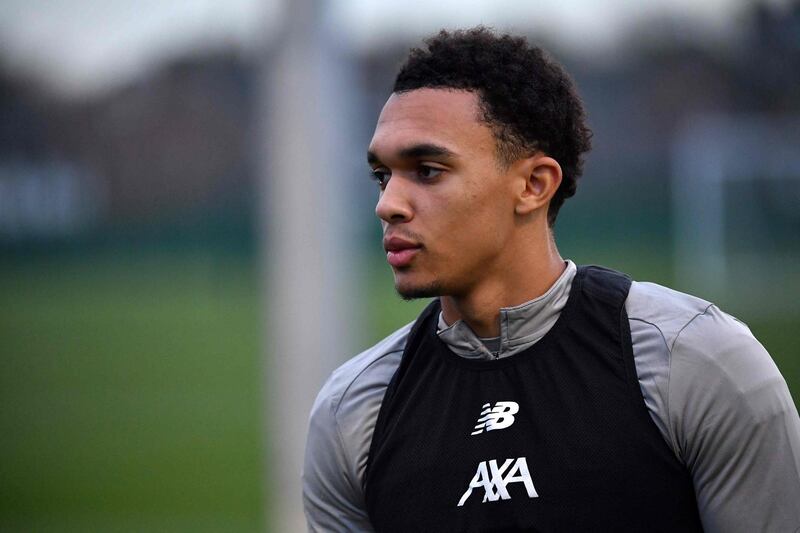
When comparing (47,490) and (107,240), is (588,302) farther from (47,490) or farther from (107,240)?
(107,240)

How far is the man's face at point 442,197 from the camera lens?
254cm

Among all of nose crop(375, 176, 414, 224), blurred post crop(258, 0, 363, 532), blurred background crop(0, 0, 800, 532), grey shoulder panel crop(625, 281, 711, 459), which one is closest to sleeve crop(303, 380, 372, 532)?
nose crop(375, 176, 414, 224)

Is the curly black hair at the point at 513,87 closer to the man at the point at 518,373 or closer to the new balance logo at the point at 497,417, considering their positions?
the man at the point at 518,373

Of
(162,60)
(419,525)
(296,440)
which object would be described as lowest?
(296,440)

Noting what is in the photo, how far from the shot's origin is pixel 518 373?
2.48m

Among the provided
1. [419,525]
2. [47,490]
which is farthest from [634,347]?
[47,490]

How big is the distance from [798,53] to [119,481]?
1045 cm

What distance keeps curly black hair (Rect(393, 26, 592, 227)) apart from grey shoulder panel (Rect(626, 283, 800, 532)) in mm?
561

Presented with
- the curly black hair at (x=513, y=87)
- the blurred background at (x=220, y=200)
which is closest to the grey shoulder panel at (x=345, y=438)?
the curly black hair at (x=513, y=87)

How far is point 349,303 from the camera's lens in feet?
22.0

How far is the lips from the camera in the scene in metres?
2.57

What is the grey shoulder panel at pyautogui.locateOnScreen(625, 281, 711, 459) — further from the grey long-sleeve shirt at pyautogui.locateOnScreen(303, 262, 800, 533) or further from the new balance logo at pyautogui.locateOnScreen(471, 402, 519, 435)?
the new balance logo at pyautogui.locateOnScreen(471, 402, 519, 435)

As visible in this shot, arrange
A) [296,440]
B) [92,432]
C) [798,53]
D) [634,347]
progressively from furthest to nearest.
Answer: [798,53] < [92,432] < [296,440] < [634,347]

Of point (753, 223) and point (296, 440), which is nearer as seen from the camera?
point (296, 440)
